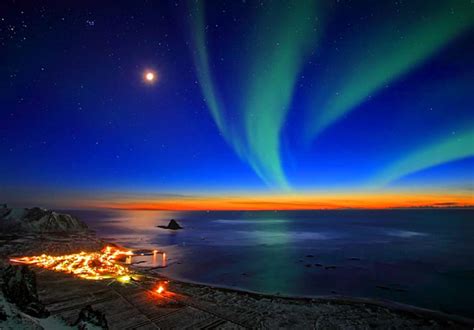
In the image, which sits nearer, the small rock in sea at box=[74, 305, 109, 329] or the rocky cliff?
the small rock in sea at box=[74, 305, 109, 329]

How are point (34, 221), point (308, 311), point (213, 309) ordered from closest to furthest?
point (213, 309)
point (308, 311)
point (34, 221)

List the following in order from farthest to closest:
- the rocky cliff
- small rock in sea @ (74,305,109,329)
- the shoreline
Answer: the rocky cliff < the shoreline < small rock in sea @ (74,305,109,329)

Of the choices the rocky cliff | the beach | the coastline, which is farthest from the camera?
the rocky cliff

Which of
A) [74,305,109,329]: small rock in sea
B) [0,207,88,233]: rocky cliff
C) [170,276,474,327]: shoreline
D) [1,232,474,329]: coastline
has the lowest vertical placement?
[170,276,474,327]: shoreline

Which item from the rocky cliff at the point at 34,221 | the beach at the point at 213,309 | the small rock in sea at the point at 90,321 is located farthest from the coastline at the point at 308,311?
the rocky cliff at the point at 34,221

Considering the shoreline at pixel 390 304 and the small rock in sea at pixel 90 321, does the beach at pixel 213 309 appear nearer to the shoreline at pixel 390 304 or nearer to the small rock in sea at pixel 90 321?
the shoreline at pixel 390 304

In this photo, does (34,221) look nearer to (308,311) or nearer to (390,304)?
(308,311)

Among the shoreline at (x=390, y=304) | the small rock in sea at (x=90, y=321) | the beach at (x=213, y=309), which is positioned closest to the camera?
the small rock in sea at (x=90, y=321)

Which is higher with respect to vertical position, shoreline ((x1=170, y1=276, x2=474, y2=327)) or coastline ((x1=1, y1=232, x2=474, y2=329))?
coastline ((x1=1, y1=232, x2=474, y2=329))

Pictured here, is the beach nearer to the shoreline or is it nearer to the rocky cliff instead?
the shoreline

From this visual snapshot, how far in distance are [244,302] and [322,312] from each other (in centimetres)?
712

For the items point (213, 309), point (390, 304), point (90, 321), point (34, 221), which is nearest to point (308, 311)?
point (213, 309)

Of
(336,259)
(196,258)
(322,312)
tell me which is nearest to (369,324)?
(322,312)

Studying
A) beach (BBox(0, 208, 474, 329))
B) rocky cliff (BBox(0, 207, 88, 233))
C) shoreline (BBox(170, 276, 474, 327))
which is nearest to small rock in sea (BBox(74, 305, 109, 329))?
beach (BBox(0, 208, 474, 329))
